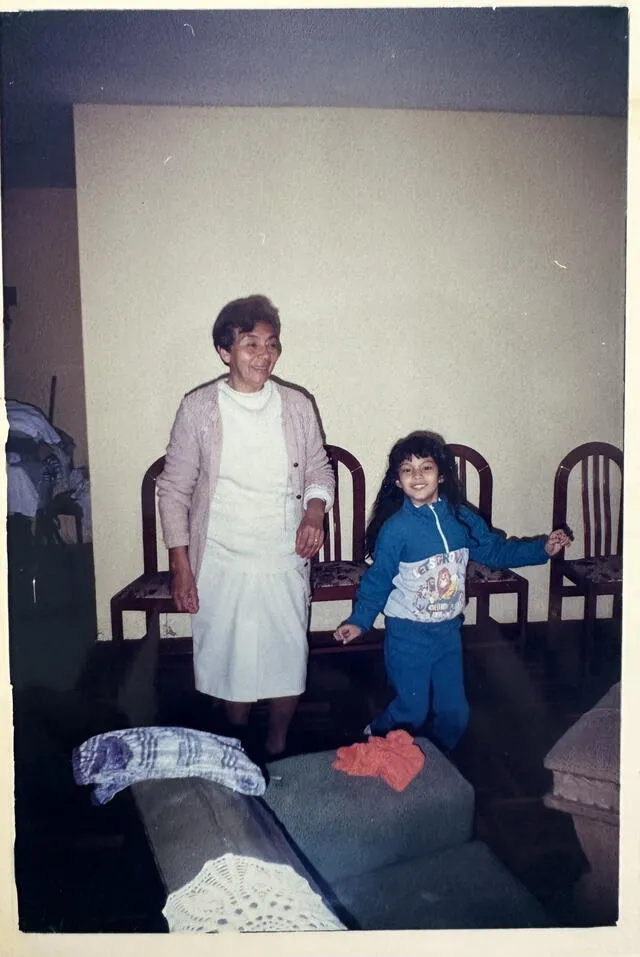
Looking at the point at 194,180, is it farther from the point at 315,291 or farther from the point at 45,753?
the point at 45,753

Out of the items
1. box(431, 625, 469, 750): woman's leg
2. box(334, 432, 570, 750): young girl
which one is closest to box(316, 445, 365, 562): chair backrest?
A: box(334, 432, 570, 750): young girl

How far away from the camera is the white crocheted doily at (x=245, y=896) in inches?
36.1

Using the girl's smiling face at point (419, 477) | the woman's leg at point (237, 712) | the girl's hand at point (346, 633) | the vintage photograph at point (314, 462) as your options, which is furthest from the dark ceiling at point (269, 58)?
the woman's leg at point (237, 712)

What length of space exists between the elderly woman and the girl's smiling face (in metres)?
0.23

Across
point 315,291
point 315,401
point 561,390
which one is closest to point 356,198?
point 315,291

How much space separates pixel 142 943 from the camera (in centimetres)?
134

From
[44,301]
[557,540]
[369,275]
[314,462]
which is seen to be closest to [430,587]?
[557,540]

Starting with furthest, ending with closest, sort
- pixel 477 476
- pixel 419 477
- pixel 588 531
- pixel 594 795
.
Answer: pixel 477 476 → pixel 588 531 → pixel 419 477 → pixel 594 795

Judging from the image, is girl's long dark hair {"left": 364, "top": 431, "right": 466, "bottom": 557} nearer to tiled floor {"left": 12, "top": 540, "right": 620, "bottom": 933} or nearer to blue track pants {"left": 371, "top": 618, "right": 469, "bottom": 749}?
blue track pants {"left": 371, "top": 618, "right": 469, "bottom": 749}

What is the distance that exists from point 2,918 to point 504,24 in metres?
2.31

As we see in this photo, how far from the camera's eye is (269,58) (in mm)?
1557

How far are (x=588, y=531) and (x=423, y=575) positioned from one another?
783mm

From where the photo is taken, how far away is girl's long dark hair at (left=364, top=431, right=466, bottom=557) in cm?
174

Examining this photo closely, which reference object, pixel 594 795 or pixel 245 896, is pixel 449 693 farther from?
pixel 245 896
